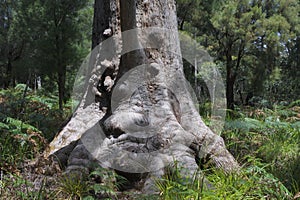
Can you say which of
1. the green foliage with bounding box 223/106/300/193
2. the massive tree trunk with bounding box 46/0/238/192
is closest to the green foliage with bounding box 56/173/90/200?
the massive tree trunk with bounding box 46/0/238/192

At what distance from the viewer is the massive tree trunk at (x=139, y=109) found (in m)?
3.49

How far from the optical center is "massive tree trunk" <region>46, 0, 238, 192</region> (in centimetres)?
349

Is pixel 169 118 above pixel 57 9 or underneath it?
underneath

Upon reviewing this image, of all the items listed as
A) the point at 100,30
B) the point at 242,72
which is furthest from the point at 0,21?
the point at 100,30

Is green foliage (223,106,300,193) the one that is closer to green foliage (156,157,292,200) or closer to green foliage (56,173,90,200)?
green foliage (156,157,292,200)

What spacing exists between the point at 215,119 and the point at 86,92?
9.09 ft

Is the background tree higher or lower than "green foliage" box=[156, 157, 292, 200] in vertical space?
higher

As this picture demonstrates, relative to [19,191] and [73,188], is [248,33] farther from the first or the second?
[19,191]

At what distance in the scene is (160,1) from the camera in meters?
4.32

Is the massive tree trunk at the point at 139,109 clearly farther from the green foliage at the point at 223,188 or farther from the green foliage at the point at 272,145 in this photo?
the green foliage at the point at 272,145

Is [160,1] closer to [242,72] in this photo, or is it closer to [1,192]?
[1,192]

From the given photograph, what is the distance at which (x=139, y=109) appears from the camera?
152 inches

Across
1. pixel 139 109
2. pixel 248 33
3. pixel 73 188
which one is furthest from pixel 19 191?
pixel 248 33

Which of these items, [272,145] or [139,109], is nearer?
[139,109]
